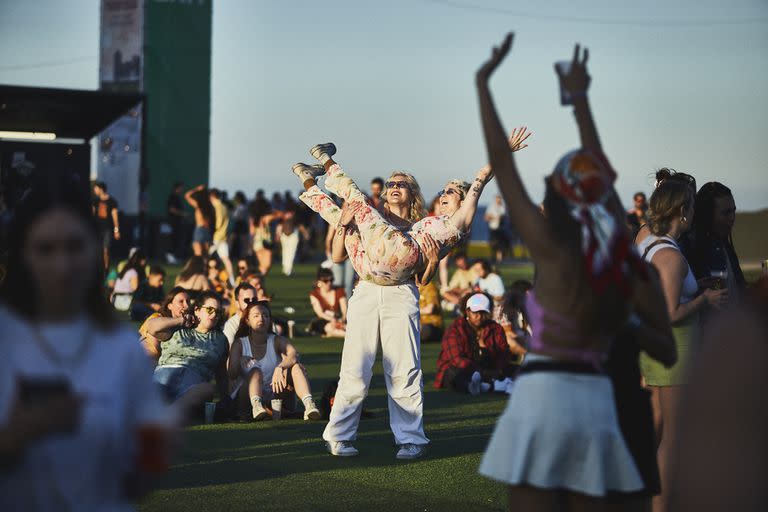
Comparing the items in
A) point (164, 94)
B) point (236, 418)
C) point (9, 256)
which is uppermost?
point (164, 94)

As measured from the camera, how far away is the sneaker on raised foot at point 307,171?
28.3 ft

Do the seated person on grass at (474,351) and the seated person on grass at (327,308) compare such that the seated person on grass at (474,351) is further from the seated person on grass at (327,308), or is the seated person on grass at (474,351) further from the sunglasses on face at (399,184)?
the seated person on grass at (327,308)

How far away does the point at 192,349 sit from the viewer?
997 centimetres

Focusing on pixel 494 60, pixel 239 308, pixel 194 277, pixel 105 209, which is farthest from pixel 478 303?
pixel 105 209

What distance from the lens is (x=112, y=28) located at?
37156 millimetres

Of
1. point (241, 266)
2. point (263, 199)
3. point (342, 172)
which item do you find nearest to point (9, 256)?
point (342, 172)

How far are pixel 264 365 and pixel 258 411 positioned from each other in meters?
0.47

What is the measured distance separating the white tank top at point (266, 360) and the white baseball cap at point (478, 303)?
2.76m

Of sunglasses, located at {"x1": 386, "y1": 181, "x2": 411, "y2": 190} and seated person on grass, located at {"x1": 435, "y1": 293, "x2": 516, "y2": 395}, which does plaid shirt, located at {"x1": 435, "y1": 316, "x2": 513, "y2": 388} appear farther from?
sunglasses, located at {"x1": 386, "y1": 181, "x2": 411, "y2": 190}

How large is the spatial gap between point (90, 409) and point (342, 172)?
224 inches

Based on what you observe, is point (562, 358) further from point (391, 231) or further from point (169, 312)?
point (169, 312)

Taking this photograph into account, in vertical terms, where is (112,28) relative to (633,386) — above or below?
above

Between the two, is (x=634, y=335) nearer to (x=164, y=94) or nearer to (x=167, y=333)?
(x=167, y=333)

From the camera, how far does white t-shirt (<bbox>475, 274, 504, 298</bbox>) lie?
56.9 feet
